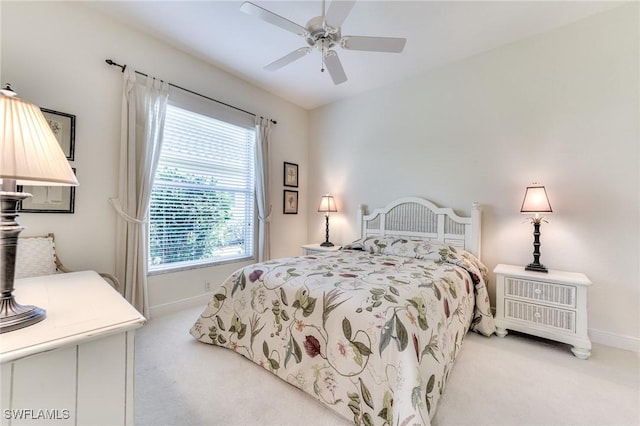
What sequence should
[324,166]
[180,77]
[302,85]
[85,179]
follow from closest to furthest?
1. [85,179]
2. [180,77]
3. [302,85]
4. [324,166]

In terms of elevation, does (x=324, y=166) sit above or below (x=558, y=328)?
above

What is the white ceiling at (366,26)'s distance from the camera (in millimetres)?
2287

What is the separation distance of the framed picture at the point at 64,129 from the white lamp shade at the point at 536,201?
4.00m

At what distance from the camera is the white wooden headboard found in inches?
114

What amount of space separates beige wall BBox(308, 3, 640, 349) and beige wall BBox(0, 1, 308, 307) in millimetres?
2759

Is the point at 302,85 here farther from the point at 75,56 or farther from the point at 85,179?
the point at 85,179

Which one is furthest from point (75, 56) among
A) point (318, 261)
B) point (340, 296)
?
point (340, 296)

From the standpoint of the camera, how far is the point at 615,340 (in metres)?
2.28

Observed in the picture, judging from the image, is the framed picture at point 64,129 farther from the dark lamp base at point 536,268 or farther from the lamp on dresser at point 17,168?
the dark lamp base at point 536,268

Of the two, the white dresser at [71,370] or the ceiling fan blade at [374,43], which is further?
the ceiling fan blade at [374,43]

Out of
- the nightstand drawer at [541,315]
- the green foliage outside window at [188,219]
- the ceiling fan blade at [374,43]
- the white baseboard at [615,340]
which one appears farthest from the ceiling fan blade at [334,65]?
the white baseboard at [615,340]

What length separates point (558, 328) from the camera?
86.0 inches

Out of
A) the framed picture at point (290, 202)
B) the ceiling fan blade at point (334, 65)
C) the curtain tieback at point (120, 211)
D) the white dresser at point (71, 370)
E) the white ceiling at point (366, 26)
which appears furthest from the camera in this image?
the framed picture at point (290, 202)

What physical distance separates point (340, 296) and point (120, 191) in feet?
7.58
